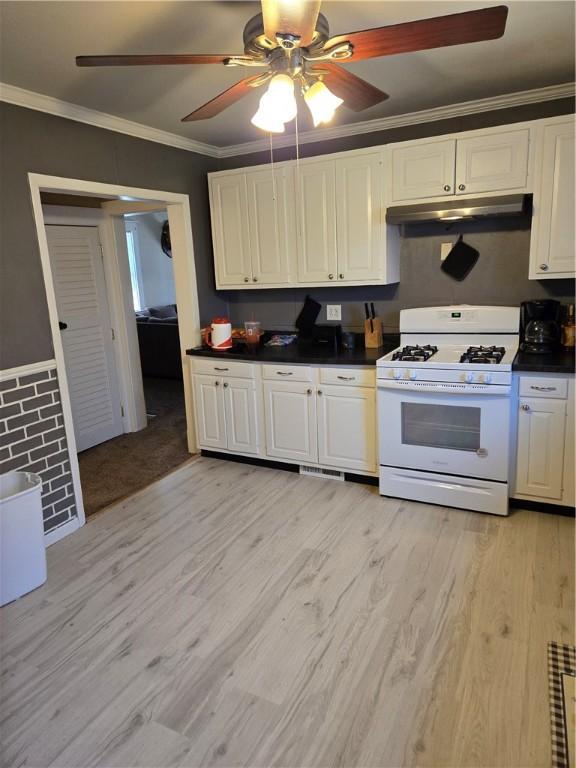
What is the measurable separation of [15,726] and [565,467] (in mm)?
2774

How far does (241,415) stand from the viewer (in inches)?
147

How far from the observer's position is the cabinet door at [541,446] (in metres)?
2.76

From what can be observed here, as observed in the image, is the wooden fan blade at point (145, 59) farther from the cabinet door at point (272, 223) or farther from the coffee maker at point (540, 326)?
the coffee maker at point (540, 326)

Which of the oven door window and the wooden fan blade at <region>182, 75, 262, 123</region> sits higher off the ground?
the wooden fan blade at <region>182, 75, 262, 123</region>

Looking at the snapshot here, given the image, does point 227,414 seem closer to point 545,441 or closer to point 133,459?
point 133,459

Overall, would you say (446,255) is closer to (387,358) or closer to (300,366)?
(387,358)

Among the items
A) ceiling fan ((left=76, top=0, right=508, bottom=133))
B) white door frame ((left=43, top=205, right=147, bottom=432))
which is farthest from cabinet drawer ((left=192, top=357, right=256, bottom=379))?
ceiling fan ((left=76, top=0, right=508, bottom=133))

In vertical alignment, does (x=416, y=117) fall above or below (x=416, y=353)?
above

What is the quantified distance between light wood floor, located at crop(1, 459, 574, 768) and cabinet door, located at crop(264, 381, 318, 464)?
0.54 meters

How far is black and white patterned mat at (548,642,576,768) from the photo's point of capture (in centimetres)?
158

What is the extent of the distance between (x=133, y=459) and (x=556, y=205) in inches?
136

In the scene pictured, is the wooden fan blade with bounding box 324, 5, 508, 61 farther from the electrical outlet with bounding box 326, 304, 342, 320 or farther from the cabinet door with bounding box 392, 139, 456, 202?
the electrical outlet with bounding box 326, 304, 342, 320

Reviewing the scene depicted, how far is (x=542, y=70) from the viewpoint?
2680 millimetres

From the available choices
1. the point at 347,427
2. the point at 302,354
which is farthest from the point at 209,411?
the point at 347,427
